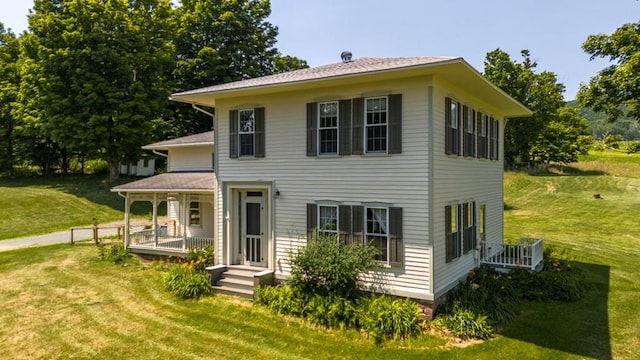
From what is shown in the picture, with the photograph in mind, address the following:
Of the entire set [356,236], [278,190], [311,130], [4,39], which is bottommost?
[356,236]

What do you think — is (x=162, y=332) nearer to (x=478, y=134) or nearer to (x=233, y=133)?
(x=233, y=133)

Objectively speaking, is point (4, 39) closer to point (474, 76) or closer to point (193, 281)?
point (193, 281)

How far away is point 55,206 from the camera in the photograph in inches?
1067

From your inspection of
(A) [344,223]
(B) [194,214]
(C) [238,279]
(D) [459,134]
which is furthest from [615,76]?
(B) [194,214]

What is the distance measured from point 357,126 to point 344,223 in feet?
8.47

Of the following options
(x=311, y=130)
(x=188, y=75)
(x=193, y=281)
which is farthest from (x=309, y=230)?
(x=188, y=75)

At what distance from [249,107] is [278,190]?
275 cm

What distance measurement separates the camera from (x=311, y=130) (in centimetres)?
1101

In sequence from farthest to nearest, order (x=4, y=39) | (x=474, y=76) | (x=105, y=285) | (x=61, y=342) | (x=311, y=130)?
(x=4, y=39)
(x=105, y=285)
(x=311, y=130)
(x=474, y=76)
(x=61, y=342)

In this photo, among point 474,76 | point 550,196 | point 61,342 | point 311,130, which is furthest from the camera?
point 550,196

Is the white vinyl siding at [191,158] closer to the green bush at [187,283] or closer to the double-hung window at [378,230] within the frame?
the green bush at [187,283]

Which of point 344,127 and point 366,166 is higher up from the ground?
point 344,127

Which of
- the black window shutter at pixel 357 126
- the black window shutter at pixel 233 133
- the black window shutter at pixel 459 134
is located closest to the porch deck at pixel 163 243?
the black window shutter at pixel 233 133

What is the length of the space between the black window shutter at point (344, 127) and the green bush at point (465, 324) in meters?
4.67
